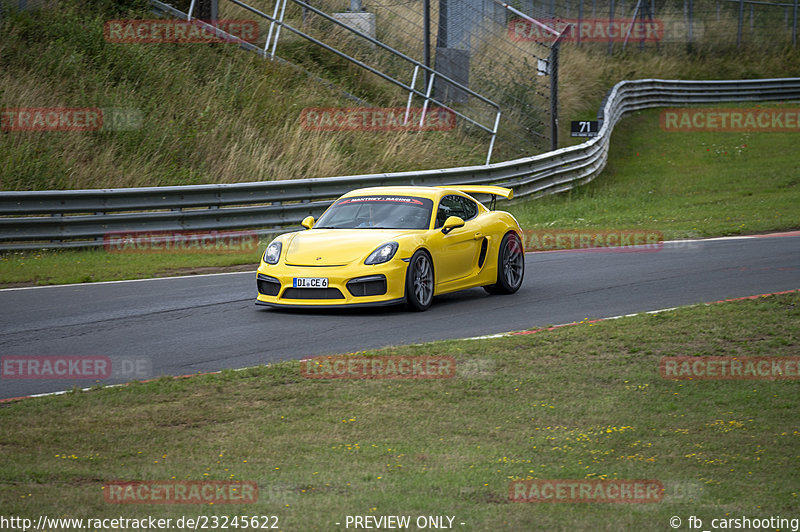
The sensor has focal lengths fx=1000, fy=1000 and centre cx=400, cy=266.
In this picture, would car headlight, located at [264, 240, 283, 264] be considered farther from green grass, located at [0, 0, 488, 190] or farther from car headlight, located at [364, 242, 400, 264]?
green grass, located at [0, 0, 488, 190]

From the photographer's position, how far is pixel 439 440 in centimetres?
611

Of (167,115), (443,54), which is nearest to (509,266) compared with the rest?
(167,115)

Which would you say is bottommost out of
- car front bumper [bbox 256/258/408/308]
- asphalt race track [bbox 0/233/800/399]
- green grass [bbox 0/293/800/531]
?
green grass [bbox 0/293/800/531]

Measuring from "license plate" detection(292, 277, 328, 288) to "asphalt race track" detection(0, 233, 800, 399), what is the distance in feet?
1.14

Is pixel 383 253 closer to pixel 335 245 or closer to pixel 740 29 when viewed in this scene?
pixel 335 245

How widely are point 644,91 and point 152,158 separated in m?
23.7

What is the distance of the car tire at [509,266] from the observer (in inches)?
482

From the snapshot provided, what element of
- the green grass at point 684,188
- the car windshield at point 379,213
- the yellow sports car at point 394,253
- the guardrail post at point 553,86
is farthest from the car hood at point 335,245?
the guardrail post at point 553,86

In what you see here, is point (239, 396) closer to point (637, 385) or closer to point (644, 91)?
point (637, 385)

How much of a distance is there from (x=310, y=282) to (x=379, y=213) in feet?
5.28

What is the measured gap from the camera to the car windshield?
11.6 metres

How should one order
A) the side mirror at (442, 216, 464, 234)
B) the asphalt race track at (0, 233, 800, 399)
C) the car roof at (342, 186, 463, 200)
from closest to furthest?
the asphalt race track at (0, 233, 800, 399) < the side mirror at (442, 216, 464, 234) < the car roof at (342, 186, 463, 200)

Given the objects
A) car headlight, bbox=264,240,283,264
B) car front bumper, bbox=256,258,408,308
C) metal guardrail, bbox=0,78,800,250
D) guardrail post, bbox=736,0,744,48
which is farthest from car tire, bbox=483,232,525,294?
guardrail post, bbox=736,0,744,48

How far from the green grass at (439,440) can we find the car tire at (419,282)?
2383mm
